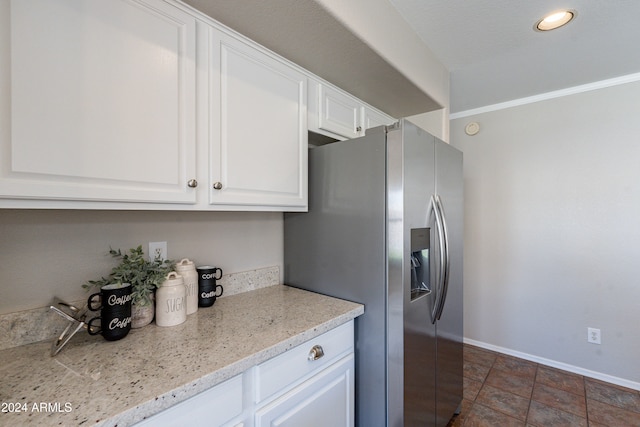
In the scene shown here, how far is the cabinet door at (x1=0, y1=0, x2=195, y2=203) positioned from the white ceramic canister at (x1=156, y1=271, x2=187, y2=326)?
337 mm

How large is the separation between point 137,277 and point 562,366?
124 inches

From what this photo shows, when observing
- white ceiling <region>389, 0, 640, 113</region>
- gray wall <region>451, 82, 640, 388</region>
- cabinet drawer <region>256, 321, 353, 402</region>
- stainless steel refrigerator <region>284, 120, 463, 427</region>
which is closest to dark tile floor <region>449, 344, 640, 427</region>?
gray wall <region>451, 82, 640, 388</region>

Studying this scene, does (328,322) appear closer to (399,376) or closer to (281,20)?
(399,376)

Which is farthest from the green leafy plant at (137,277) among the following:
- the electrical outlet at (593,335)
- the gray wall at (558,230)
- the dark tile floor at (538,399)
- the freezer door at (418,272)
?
the electrical outlet at (593,335)

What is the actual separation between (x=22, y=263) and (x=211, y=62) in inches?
37.4

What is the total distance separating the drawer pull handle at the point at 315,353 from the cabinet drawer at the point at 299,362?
1 centimetres

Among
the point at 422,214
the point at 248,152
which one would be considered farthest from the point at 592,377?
the point at 248,152

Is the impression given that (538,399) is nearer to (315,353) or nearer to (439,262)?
(439,262)

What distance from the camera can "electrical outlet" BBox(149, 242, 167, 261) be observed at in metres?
1.22

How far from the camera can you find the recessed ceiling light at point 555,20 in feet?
4.63

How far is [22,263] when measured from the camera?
93cm

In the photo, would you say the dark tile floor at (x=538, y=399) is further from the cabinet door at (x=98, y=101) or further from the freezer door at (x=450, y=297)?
the cabinet door at (x=98, y=101)

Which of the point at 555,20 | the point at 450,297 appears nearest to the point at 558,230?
the point at 450,297

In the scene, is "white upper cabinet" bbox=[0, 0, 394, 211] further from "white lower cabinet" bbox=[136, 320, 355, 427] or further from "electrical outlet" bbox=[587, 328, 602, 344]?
"electrical outlet" bbox=[587, 328, 602, 344]
